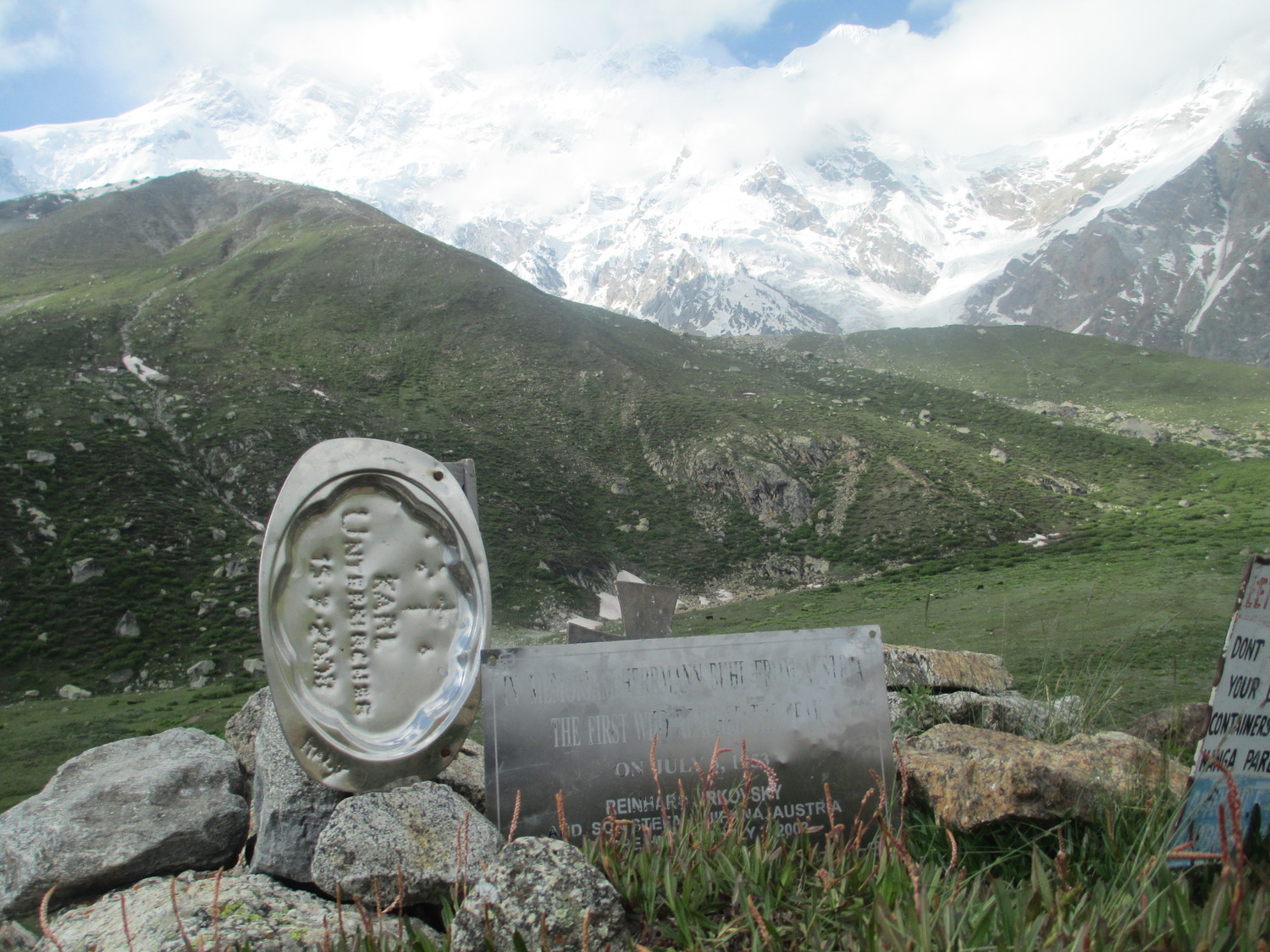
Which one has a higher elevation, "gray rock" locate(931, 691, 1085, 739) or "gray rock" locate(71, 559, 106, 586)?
"gray rock" locate(931, 691, 1085, 739)

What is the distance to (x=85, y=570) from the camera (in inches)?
1108

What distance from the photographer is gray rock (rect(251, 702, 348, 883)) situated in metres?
5.54

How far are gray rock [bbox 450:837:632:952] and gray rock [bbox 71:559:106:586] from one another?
31.0 metres

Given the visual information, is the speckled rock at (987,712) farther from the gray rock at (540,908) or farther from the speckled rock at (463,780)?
the gray rock at (540,908)

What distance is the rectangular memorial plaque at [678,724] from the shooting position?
17.8 feet

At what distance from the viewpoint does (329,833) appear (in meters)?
4.99

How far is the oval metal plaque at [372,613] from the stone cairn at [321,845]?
416 mm

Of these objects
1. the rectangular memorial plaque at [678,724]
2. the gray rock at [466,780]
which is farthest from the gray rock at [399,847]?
the gray rock at [466,780]

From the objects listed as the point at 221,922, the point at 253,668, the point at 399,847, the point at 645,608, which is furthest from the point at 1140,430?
the point at 221,922

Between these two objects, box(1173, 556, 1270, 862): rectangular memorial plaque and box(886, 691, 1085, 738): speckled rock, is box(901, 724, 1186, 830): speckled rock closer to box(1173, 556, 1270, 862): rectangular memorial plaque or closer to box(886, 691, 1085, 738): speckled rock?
box(1173, 556, 1270, 862): rectangular memorial plaque

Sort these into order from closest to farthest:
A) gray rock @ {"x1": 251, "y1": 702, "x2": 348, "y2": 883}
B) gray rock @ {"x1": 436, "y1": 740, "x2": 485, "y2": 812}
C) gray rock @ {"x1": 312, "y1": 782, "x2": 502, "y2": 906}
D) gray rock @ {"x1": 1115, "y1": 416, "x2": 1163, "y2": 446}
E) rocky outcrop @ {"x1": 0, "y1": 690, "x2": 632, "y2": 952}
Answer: rocky outcrop @ {"x1": 0, "y1": 690, "x2": 632, "y2": 952}, gray rock @ {"x1": 312, "y1": 782, "x2": 502, "y2": 906}, gray rock @ {"x1": 251, "y1": 702, "x2": 348, "y2": 883}, gray rock @ {"x1": 436, "y1": 740, "x2": 485, "y2": 812}, gray rock @ {"x1": 1115, "y1": 416, "x2": 1163, "y2": 446}

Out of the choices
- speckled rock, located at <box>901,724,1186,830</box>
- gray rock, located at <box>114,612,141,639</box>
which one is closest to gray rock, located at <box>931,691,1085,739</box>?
speckled rock, located at <box>901,724,1186,830</box>

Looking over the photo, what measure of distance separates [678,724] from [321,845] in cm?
249

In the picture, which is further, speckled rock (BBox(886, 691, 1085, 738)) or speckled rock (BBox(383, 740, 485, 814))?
speckled rock (BBox(886, 691, 1085, 738))
